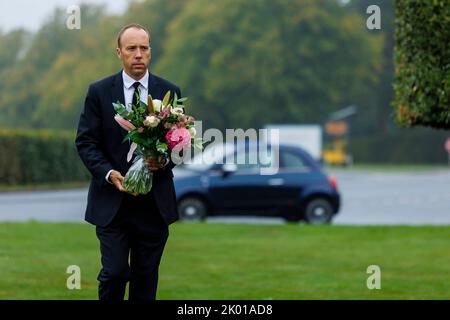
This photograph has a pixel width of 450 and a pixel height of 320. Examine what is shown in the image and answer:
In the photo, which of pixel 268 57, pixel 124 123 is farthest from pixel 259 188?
pixel 268 57

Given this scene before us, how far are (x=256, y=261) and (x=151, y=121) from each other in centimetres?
701

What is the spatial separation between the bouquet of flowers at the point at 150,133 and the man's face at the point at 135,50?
22 cm

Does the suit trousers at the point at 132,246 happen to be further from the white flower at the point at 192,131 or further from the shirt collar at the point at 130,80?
the shirt collar at the point at 130,80

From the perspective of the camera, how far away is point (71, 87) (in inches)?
3095

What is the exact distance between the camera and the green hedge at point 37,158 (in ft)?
122

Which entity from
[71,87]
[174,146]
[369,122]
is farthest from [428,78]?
[369,122]

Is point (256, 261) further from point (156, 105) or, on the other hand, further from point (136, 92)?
point (156, 105)

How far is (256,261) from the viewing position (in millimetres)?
13062

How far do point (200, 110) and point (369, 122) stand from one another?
24909mm

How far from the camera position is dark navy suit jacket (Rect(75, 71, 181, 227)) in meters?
6.52

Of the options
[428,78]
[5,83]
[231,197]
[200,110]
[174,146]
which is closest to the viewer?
[174,146]

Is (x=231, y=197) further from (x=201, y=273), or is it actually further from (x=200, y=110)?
(x=200, y=110)

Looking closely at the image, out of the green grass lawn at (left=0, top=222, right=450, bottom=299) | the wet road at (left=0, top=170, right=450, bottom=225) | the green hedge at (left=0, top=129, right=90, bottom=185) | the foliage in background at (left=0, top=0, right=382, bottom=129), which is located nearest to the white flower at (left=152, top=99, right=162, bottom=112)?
the green grass lawn at (left=0, top=222, right=450, bottom=299)
